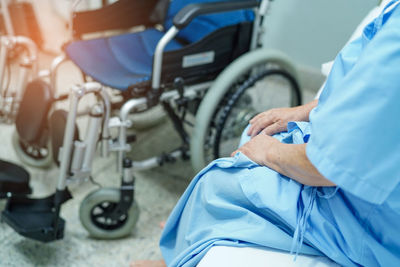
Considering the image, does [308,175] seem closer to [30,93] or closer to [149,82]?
[149,82]

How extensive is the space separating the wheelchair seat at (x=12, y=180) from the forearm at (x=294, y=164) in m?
0.90

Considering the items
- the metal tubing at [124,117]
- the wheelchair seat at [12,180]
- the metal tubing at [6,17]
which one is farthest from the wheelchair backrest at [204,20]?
the metal tubing at [6,17]

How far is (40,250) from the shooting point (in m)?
1.22

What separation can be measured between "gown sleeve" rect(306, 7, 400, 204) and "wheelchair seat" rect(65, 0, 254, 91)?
80 cm

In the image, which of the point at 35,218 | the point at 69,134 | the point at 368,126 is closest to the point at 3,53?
the point at 69,134

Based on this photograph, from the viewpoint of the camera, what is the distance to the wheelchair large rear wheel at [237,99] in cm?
129

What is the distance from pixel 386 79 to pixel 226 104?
83cm

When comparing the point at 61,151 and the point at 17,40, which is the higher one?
the point at 17,40

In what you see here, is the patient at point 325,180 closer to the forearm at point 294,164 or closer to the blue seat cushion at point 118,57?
the forearm at point 294,164

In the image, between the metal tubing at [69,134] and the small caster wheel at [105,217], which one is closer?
the metal tubing at [69,134]

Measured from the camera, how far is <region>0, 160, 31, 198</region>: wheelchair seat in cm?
120

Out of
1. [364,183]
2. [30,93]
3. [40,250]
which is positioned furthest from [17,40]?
[364,183]

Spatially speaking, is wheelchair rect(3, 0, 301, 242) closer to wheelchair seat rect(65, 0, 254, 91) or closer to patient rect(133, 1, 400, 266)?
wheelchair seat rect(65, 0, 254, 91)

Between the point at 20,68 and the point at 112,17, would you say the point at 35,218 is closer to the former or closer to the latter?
the point at 20,68
